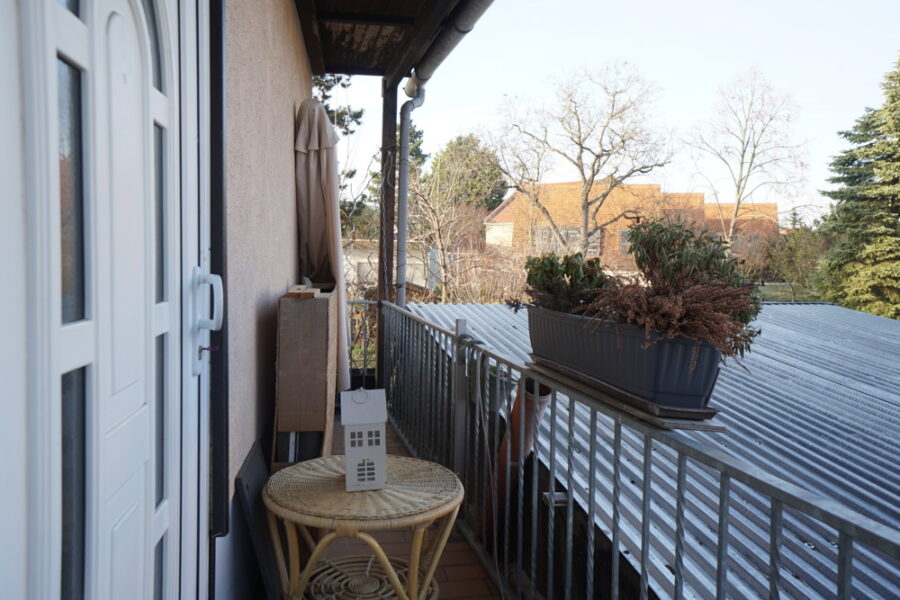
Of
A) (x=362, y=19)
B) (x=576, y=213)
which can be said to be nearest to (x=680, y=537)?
(x=362, y=19)

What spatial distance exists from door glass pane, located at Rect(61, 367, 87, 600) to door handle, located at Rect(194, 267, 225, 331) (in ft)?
2.02

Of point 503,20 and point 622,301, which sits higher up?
point 503,20

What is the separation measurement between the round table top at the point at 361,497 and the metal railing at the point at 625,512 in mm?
319

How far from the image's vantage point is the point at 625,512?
1.88m

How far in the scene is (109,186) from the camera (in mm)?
1042

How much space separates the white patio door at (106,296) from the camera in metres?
0.81

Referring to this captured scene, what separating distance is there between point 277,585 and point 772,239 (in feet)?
60.1

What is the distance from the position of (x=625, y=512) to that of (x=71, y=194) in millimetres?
1609

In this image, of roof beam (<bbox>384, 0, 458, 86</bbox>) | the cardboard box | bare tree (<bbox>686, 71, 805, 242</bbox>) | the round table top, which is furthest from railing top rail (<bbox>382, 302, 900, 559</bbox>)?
bare tree (<bbox>686, 71, 805, 242</bbox>)

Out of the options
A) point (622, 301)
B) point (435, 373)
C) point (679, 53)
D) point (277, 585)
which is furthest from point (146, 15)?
point (679, 53)

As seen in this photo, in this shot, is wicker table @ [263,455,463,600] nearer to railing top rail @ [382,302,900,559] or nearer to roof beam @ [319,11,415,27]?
railing top rail @ [382,302,900,559]

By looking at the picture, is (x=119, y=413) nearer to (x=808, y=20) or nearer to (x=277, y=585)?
(x=277, y=585)

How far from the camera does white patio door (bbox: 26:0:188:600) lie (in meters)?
0.81

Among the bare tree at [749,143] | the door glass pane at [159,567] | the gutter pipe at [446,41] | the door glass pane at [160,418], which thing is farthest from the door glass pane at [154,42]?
the bare tree at [749,143]
